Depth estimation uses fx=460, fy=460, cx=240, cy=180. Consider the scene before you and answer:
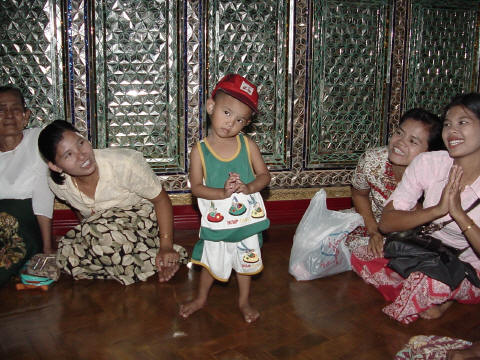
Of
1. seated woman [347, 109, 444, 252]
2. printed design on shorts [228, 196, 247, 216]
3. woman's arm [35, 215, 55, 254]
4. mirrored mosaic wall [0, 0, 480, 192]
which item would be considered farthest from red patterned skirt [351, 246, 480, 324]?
woman's arm [35, 215, 55, 254]

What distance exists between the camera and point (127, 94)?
4.29 metres

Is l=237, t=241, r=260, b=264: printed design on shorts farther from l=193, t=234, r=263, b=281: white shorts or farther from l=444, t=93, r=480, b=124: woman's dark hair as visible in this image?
l=444, t=93, r=480, b=124: woman's dark hair

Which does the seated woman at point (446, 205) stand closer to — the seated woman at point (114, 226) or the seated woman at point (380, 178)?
the seated woman at point (380, 178)

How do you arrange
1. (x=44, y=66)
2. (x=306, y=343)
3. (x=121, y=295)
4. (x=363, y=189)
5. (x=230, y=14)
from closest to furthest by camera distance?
(x=306, y=343), (x=121, y=295), (x=363, y=189), (x=44, y=66), (x=230, y=14)

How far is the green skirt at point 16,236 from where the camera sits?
3061mm

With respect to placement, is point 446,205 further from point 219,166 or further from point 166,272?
point 166,272

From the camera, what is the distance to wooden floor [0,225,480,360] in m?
2.40

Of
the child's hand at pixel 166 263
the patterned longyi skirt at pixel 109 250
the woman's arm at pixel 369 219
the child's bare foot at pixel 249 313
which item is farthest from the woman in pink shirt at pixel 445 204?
the patterned longyi skirt at pixel 109 250

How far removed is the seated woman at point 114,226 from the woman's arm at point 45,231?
0.27 metres

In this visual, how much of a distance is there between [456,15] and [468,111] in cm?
300

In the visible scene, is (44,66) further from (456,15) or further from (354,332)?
(456,15)

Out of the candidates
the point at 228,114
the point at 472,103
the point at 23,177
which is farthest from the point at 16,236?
the point at 472,103

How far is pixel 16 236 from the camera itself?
3.17 meters

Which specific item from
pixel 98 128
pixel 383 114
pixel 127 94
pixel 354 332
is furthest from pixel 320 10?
pixel 354 332
